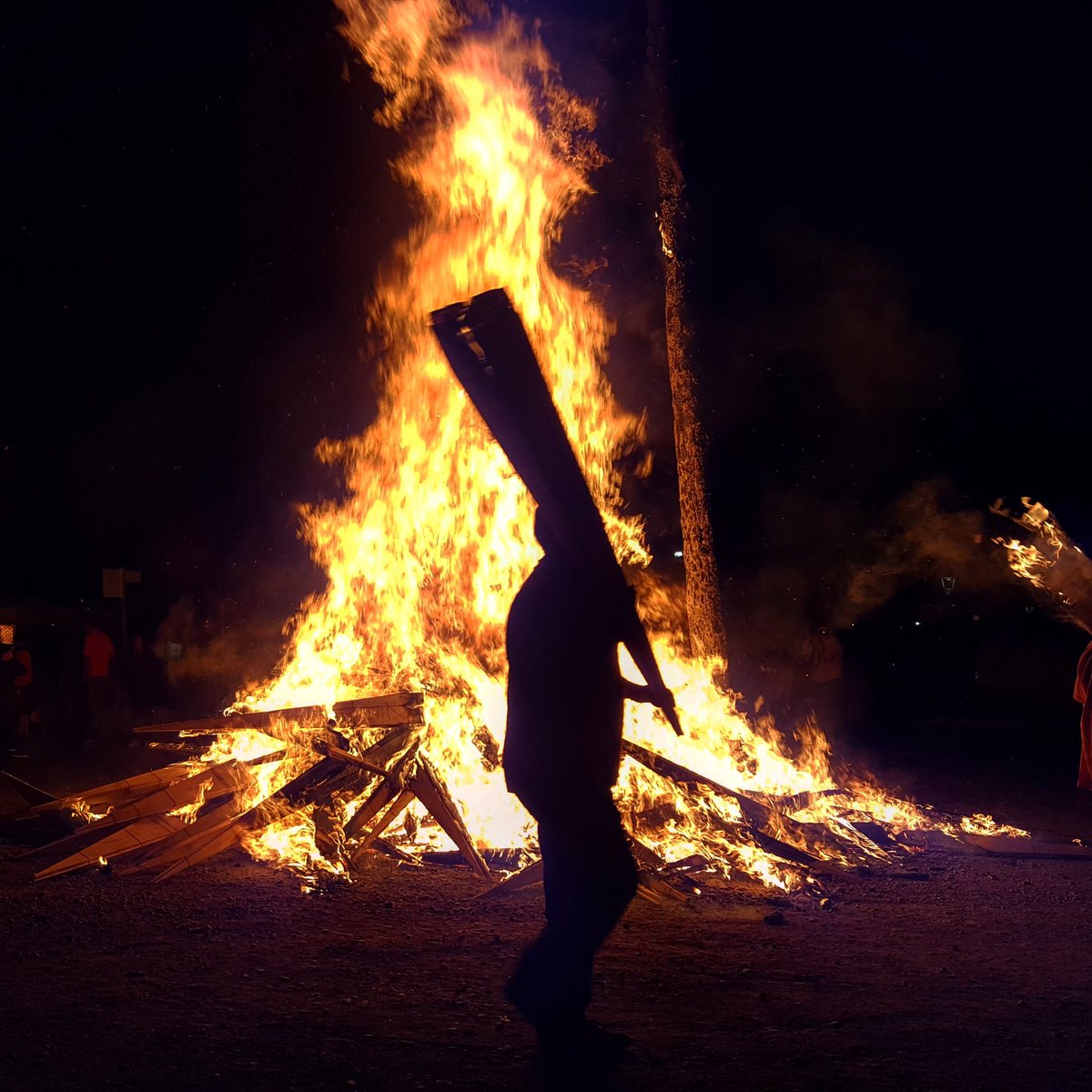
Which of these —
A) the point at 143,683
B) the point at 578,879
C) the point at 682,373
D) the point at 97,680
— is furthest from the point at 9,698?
the point at 578,879

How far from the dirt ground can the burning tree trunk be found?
12.8ft

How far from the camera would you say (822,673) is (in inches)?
508

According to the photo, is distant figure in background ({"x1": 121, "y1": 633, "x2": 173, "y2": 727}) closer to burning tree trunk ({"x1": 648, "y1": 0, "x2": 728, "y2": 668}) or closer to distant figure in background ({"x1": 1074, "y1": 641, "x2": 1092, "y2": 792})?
burning tree trunk ({"x1": 648, "y1": 0, "x2": 728, "y2": 668})

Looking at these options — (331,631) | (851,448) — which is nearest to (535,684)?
(331,631)

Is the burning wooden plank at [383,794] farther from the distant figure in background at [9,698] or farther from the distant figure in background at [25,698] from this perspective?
the distant figure in background at [25,698]

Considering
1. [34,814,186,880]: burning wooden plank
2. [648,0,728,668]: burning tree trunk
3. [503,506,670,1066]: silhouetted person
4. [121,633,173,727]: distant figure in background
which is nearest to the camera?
[503,506,670,1066]: silhouetted person

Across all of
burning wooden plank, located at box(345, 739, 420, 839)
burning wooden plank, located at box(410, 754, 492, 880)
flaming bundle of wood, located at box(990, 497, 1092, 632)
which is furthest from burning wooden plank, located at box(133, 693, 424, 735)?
flaming bundle of wood, located at box(990, 497, 1092, 632)

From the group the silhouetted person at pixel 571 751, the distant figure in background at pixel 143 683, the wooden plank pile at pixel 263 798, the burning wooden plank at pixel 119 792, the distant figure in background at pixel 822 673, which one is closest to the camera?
the silhouetted person at pixel 571 751

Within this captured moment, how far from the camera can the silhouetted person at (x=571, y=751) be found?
349 cm

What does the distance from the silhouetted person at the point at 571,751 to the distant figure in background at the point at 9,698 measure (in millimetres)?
11613

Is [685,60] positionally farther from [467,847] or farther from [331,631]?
[467,847]

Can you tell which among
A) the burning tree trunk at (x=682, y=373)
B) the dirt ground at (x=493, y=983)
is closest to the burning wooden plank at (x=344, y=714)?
the dirt ground at (x=493, y=983)

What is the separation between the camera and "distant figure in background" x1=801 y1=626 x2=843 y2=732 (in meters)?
12.7

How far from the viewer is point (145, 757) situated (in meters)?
11.6
